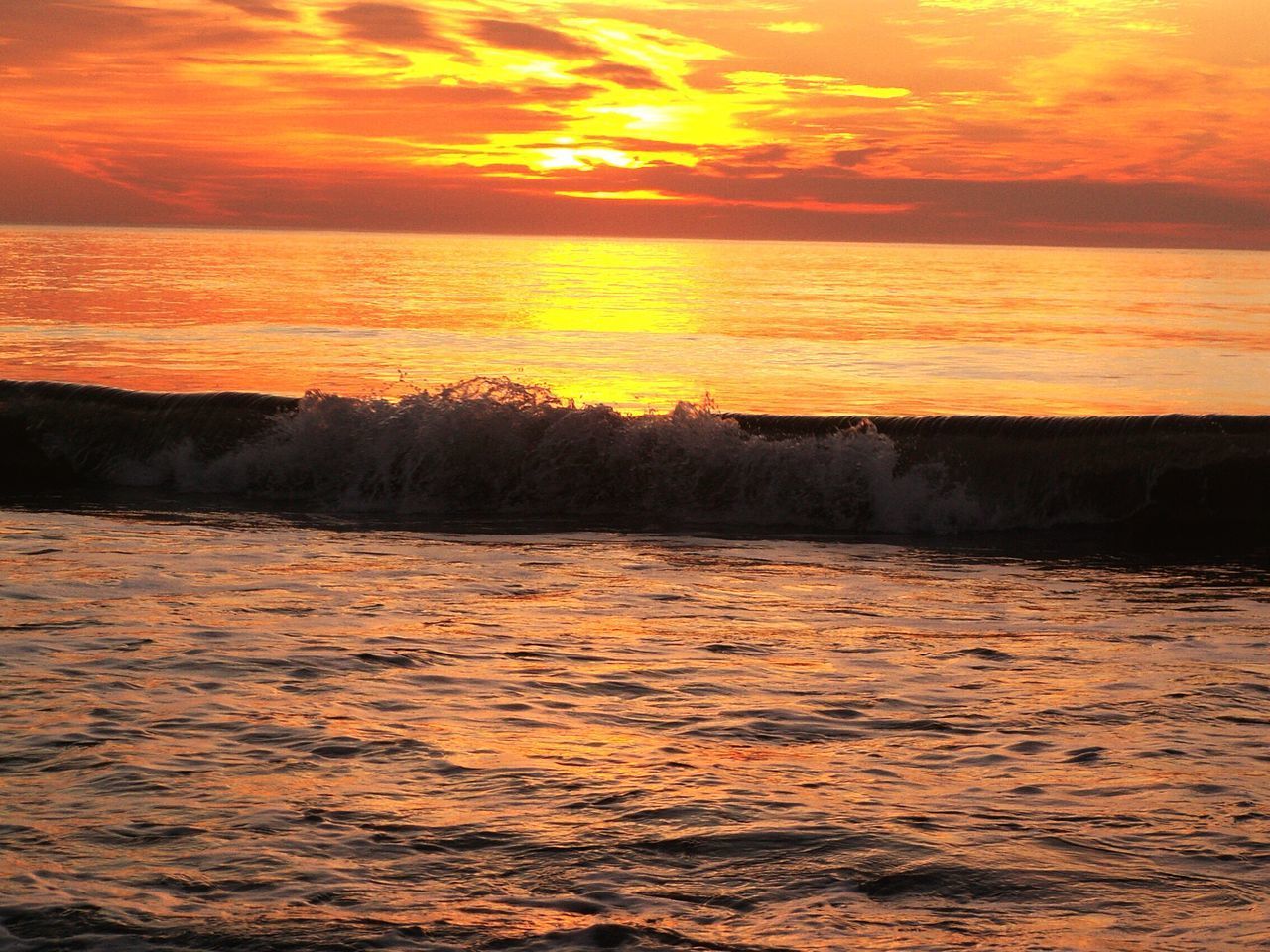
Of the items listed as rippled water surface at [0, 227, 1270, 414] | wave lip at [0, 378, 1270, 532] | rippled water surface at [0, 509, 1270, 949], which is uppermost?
rippled water surface at [0, 227, 1270, 414]

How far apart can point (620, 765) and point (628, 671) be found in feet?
5.96

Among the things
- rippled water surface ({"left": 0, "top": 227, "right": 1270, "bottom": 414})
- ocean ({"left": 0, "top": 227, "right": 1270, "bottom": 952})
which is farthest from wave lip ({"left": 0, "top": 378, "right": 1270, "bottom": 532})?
rippled water surface ({"left": 0, "top": 227, "right": 1270, "bottom": 414})

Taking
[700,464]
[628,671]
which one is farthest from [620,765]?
[700,464]

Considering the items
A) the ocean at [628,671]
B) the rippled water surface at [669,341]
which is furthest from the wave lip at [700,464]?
the rippled water surface at [669,341]

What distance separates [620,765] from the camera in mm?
6348

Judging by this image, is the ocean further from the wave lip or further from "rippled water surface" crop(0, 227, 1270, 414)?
"rippled water surface" crop(0, 227, 1270, 414)

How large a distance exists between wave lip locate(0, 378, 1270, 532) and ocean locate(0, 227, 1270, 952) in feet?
0.18

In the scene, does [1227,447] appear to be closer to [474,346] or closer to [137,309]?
[474,346]

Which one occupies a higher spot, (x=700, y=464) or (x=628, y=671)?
(x=700, y=464)

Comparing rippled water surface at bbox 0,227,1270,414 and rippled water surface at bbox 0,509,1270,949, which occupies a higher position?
rippled water surface at bbox 0,227,1270,414

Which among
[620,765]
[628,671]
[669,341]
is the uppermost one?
[669,341]

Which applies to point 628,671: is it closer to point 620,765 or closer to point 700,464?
point 620,765

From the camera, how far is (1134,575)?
41.7ft

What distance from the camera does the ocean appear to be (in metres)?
4.90
